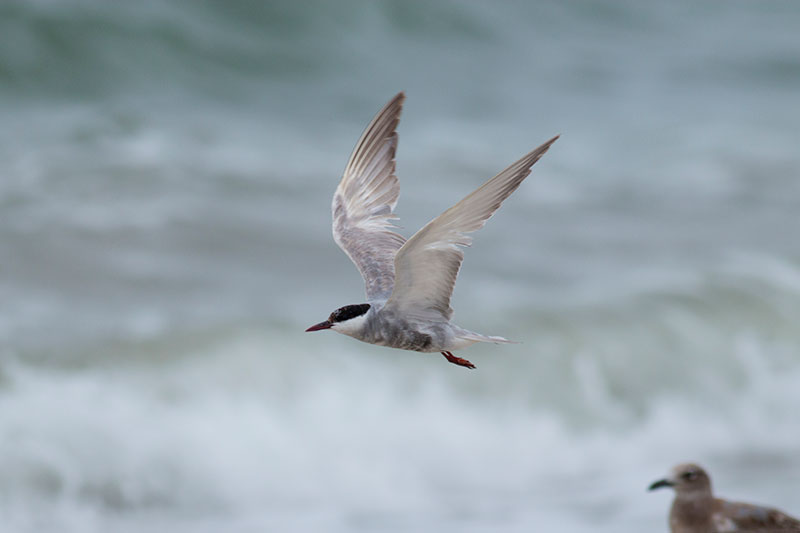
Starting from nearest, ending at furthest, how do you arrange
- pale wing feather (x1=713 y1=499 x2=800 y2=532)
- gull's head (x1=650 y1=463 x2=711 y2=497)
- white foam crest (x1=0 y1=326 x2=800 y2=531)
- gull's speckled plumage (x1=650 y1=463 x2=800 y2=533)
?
pale wing feather (x1=713 y1=499 x2=800 y2=532)
gull's speckled plumage (x1=650 y1=463 x2=800 y2=533)
gull's head (x1=650 y1=463 x2=711 y2=497)
white foam crest (x1=0 y1=326 x2=800 y2=531)

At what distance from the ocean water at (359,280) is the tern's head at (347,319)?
6232mm

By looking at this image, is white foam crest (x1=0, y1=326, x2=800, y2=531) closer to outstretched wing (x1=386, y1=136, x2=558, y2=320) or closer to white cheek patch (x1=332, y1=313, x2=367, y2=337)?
outstretched wing (x1=386, y1=136, x2=558, y2=320)

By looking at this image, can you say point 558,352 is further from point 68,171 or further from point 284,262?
point 68,171

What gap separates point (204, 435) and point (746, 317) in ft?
24.6

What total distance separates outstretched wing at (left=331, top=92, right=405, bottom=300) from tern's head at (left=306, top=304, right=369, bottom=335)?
3.67 feet

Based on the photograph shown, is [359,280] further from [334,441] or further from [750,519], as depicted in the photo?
[750,519]

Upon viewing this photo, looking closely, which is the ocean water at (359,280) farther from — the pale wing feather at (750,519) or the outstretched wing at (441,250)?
the outstretched wing at (441,250)

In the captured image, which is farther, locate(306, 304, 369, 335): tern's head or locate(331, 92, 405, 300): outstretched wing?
locate(331, 92, 405, 300): outstretched wing

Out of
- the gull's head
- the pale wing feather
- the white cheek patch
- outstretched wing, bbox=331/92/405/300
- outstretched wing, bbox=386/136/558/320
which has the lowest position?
the pale wing feather

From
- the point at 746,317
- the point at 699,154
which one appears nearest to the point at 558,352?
the point at 746,317

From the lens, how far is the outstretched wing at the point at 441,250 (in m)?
4.20

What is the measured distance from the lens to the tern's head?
4254mm

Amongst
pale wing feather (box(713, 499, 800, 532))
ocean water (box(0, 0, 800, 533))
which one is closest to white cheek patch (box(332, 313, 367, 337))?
pale wing feather (box(713, 499, 800, 532))

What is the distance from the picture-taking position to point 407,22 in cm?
2100
